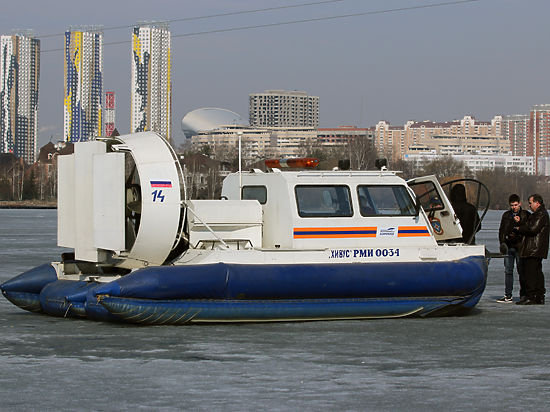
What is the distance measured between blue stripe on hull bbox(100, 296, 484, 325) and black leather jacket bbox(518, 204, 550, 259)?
72.8 inches

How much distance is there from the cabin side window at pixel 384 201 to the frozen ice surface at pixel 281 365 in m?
1.56

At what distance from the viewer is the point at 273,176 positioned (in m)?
14.3

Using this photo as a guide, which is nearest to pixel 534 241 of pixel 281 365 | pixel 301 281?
pixel 301 281

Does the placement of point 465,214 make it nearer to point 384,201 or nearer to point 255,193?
point 384,201

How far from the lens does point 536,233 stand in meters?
15.1

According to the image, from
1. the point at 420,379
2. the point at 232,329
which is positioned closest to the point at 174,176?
the point at 232,329

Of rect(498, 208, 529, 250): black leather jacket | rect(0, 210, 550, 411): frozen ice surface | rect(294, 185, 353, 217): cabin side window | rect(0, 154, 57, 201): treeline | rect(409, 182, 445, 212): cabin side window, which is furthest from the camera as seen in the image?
rect(0, 154, 57, 201): treeline

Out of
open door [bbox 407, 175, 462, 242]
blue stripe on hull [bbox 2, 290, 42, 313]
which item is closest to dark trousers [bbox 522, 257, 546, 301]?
open door [bbox 407, 175, 462, 242]

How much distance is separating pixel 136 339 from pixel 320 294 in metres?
2.51

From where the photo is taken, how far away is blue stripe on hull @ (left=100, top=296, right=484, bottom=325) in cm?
1254

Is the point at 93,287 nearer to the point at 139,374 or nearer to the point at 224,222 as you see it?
the point at 224,222

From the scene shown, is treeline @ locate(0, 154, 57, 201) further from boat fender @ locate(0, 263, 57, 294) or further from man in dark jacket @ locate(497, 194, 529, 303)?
man in dark jacket @ locate(497, 194, 529, 303)

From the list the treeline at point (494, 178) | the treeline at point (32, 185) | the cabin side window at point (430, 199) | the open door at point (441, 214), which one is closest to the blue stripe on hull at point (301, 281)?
the open door at point (441, 214)

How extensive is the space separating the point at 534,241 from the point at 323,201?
3.29m
